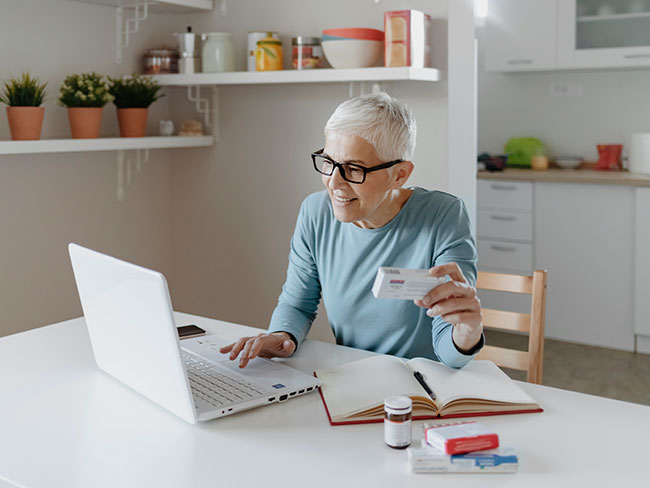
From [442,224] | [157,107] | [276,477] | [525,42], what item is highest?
[525,42]

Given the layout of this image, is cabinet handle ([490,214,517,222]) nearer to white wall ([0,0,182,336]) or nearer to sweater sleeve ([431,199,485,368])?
white wall ([0,0,182,336])

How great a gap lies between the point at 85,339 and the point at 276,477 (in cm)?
86

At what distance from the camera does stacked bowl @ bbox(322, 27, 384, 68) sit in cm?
265

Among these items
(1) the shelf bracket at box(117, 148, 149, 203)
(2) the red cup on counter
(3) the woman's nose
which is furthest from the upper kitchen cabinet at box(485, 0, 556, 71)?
(3) the woman's nose

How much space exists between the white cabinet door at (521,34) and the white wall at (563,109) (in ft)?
0.73

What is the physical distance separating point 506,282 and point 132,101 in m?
1.75

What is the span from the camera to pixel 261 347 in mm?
1552

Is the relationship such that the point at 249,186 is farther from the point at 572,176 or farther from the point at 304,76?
the point at 572,176

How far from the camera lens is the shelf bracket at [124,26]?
298 cm

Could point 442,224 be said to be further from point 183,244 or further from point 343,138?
point 183,244

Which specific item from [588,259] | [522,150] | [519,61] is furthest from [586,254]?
[519,61]

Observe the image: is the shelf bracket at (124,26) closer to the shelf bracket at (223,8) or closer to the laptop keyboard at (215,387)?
the shelf bracket at (223,8)

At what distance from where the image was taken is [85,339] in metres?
1.77

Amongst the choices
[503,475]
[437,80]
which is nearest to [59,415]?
[503,475]
